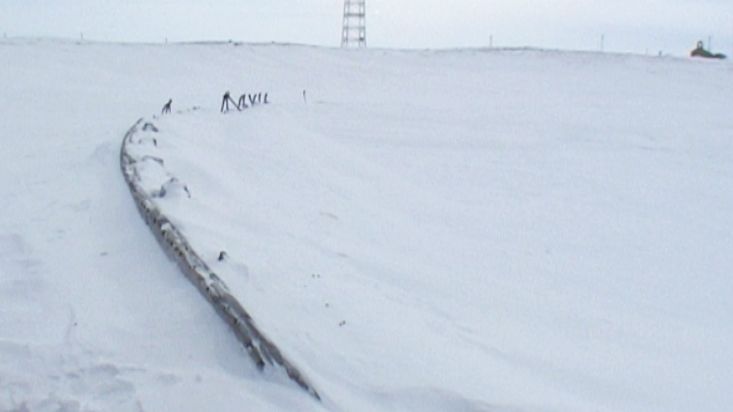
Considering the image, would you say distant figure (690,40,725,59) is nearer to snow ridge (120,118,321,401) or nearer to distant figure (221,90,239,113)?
distant figure (221,90,239,113)

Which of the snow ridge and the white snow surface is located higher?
the snow ridge

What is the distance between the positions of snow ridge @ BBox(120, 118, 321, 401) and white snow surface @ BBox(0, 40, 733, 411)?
0.17 ft

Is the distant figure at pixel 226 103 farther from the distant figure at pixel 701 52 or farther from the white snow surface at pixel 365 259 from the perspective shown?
the distant figure at pixel 701 52

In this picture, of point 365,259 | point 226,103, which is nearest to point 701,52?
point 226,103

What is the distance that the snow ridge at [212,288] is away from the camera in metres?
3.13

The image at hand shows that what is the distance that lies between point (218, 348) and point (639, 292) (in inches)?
151

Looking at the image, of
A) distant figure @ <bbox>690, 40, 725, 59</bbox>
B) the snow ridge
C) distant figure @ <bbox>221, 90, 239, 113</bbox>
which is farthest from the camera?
distant figure @ <bbox>690, 40, 725, 59</bbox>

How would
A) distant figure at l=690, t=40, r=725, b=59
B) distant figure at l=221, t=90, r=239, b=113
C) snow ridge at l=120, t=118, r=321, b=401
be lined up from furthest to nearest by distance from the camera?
distant figure at l=690, t=40, r=725, b=59
distant figure at l=221, t=90, r=239, b=113
snow ridge at l=120, t=118, r=321, b=401

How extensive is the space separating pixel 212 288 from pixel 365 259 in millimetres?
1914

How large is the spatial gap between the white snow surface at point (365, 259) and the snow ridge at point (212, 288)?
0.05m

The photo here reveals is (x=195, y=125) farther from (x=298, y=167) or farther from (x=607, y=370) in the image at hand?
(x=607, y=370)

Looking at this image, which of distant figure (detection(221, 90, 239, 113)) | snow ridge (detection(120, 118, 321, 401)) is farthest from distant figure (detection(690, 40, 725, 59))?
snow ridge (detection(120, 118, 321, 401))

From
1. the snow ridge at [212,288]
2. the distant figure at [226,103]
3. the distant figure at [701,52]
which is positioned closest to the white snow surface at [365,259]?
the snow ridge at [212,288]

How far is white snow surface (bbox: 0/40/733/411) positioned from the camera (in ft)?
10.5
